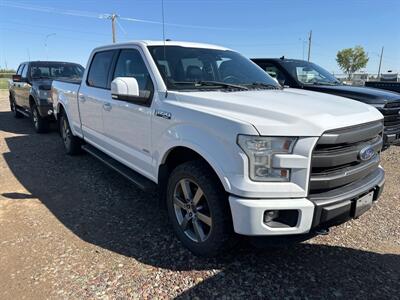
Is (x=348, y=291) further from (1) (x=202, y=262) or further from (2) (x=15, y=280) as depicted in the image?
(2) (x=15, y=280)

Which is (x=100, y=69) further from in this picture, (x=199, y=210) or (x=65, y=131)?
(x=199, y=210)

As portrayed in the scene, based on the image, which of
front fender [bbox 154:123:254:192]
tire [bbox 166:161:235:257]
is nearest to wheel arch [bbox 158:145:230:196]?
front fender [bbox 154:123:254:192]

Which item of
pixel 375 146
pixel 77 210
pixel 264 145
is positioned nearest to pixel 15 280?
pixel 77 210

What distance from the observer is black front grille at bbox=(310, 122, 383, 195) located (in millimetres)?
2547

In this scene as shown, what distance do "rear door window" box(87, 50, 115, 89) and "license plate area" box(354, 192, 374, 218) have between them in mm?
3334

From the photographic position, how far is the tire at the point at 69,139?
Answer: 21.4 feet

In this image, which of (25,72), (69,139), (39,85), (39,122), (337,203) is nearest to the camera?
(337,203)

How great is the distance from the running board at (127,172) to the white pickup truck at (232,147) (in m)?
0.02

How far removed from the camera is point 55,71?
10086 millimetres

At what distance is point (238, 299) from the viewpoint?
8.74 feet

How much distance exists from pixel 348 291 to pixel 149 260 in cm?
170

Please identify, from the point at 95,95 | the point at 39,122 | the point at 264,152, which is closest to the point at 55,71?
the point at 39,122

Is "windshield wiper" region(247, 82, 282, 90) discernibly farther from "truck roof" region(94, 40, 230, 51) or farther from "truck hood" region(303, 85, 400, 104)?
"truck hood" region(303, 85, 400, 104)

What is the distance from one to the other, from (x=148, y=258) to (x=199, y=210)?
2.19ft
